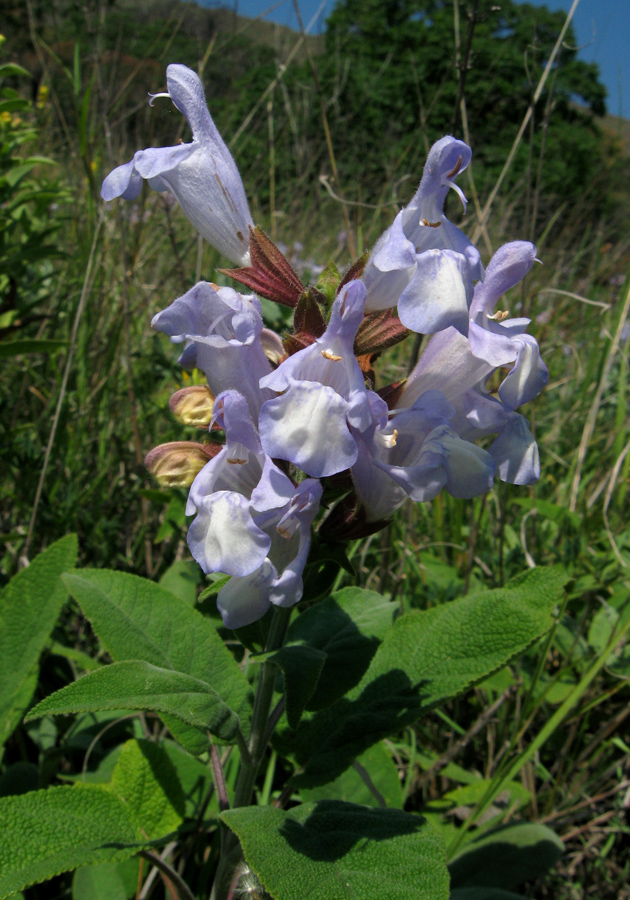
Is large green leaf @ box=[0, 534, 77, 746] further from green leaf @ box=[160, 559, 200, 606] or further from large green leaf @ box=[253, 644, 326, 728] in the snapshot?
large green leaf @ box=[253, 644, 326, 728]

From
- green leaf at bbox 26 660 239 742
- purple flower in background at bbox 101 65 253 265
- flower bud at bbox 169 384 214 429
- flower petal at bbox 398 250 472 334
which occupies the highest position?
purple flower in background at bbox 101 65 253 265

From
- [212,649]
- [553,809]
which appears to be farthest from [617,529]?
[212,649]

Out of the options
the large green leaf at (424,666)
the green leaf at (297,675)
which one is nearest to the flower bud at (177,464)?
the green leaf at (297,675)

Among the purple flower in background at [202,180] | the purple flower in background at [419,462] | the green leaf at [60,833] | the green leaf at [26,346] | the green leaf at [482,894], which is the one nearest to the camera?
the purple flower in background at [419,462]

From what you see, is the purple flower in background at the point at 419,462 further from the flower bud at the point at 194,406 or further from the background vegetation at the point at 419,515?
the background vegetation at the point at 419,515

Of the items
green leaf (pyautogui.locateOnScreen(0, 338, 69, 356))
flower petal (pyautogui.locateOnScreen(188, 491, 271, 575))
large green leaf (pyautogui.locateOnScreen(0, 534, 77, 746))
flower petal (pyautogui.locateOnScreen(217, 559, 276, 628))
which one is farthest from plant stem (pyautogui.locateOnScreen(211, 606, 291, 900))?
green leaf (pyautogui.locateOnScreen(0, 338, 69, 356))

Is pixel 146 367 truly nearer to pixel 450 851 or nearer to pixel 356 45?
pixel 450 851

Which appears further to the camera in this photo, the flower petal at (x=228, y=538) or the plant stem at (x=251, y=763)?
the plant stem at (x=251, y=763)
